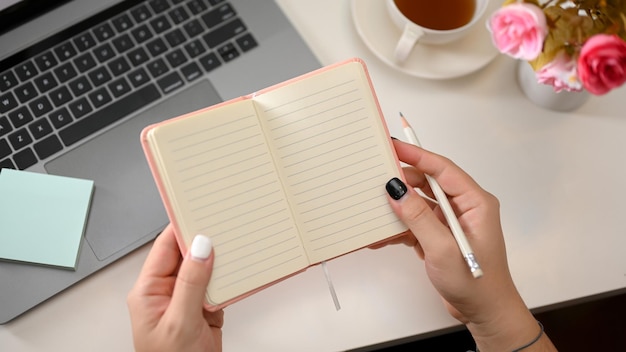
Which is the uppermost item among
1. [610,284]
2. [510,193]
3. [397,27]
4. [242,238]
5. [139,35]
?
[139,35]

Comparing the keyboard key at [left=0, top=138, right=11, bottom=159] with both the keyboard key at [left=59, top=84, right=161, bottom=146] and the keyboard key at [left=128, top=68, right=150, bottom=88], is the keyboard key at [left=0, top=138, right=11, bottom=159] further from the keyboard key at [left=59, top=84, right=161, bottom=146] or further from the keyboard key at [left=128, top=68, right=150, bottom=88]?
the keyboard key at [left=128, top=68, right=150, bottom=88]

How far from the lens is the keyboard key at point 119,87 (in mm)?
729

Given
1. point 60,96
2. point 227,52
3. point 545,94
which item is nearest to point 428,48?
point 545,94

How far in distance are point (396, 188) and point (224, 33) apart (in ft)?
1.16

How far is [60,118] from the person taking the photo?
28.1 inches

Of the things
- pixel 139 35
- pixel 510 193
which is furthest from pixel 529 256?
pixel 139 35

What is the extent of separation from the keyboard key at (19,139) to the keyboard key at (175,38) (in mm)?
215

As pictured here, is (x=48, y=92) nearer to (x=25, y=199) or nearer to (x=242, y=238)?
(x=25, y=199)

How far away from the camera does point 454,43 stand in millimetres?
772

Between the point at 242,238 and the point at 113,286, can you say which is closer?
the point at 242,238

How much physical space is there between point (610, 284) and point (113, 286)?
61 centimetres

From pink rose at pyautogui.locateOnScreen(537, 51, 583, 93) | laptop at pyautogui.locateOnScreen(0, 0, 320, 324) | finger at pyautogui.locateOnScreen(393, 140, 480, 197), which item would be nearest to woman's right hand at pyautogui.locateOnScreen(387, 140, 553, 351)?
finger at pyautogui.locateOnScreen(393, 140, 480, 197)

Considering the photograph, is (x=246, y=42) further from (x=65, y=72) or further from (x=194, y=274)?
(x=194, y=274)

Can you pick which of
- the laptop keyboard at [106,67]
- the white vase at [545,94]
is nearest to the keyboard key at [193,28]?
the laptop keyboard at [106,67]
